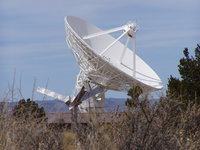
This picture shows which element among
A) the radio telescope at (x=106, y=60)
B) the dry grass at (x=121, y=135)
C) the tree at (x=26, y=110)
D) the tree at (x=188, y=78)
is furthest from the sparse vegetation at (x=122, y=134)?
the radio telescope at (x=106, y=60)

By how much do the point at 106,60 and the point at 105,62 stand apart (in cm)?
31

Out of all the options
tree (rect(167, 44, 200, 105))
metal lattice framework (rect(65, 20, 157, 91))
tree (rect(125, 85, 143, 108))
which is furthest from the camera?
metal lattice framework (rect(65, 20, 157, 91))

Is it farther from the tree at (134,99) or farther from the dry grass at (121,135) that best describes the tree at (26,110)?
the tree at (134,99)

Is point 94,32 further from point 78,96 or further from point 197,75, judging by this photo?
point 197,75

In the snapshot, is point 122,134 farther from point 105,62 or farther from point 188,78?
point 105,62

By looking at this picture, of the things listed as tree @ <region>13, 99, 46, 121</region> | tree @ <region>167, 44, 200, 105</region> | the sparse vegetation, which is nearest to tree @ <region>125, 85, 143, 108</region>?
the sparse vegetation

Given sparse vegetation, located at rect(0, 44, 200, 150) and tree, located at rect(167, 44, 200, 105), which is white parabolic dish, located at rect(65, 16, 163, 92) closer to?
tree, located at rect(167, 44, 200, 105)

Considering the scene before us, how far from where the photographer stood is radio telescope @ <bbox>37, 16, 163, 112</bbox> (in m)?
36.9

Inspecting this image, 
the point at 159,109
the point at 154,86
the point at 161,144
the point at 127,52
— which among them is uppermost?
the point at 127,52

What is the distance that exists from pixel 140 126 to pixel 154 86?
1165 inches

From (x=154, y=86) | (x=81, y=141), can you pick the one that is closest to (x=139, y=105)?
(x=81, y=141)

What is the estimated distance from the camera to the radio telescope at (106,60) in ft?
121

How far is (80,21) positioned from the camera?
41844 millimetres

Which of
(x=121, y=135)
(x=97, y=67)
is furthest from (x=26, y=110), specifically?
(x=97, y=67)
